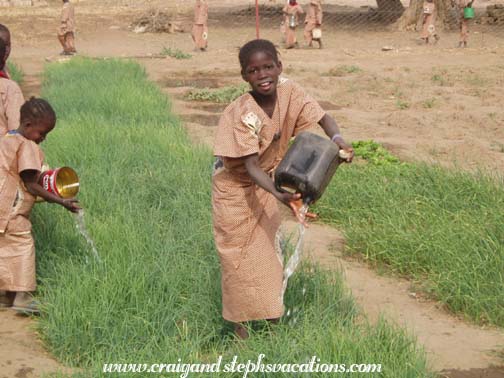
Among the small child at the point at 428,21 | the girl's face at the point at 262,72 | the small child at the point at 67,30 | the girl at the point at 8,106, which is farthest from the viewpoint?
the small child at the point at 428,21

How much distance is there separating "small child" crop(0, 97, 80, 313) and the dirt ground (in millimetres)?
179

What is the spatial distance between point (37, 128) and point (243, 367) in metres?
1.66

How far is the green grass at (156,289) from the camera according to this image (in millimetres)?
3131

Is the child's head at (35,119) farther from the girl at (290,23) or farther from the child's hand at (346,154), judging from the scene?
the girl at (290,23)

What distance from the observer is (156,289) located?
379 cm

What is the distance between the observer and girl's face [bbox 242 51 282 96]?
338 centimetres

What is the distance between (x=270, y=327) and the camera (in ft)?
11.5

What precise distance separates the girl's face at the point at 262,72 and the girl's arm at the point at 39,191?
1.15 meters

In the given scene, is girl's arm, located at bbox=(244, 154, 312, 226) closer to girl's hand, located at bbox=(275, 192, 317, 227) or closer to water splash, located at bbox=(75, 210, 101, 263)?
girl's hand, located at bbox=(275, 192, 317, 227)

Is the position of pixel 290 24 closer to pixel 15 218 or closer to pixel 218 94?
pixel 218 94

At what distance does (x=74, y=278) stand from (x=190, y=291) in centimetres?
53

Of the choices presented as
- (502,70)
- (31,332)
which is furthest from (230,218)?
(502,70)

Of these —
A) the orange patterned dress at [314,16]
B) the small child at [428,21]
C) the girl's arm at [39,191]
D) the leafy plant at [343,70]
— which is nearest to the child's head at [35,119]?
the girl's arm at [39,191]

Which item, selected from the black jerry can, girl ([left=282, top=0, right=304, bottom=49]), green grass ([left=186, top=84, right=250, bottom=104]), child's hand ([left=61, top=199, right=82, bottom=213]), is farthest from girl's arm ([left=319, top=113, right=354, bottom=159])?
girl ([left=282, top=0, right=304, bottom=49])
